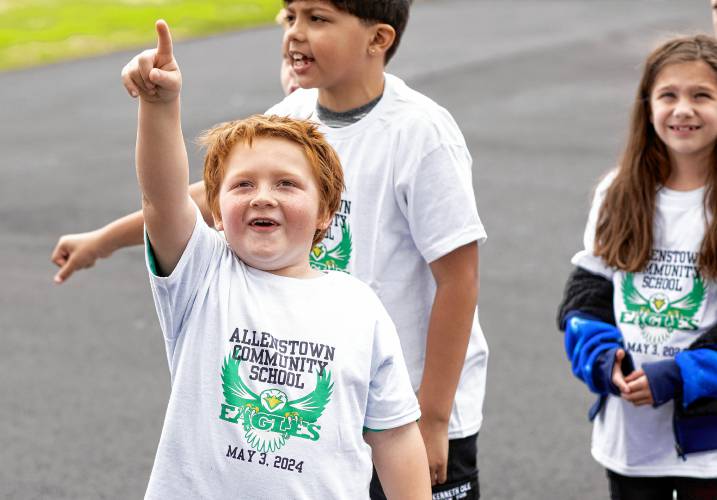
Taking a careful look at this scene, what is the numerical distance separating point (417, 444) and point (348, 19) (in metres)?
1.07

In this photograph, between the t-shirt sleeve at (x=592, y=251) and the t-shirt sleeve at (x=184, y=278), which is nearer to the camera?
the t-shirt sleeve at (x=184, y=278)

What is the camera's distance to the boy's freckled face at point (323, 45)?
2.92 meters

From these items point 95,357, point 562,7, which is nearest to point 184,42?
point 562,7

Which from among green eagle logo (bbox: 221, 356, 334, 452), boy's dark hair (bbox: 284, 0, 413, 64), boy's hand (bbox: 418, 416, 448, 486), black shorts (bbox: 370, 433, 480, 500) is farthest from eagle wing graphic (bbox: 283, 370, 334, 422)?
boy's dark hair (bbox: 284, 0, 413, 64)

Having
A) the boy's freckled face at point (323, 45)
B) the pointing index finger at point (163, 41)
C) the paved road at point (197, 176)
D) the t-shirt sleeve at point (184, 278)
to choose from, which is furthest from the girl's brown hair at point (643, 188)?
the pointing index finger at point (163, 41)

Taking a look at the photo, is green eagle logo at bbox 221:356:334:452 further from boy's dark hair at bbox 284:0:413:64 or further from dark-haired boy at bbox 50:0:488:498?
boy's dark hair at bbox 284:0:413:64

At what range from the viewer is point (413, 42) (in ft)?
51.8

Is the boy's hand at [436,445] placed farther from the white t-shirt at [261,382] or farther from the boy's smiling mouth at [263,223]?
the boy's smiling mouth at [263,223]

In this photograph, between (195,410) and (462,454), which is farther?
(462,454)

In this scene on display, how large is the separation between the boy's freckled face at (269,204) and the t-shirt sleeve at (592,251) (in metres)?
1.27

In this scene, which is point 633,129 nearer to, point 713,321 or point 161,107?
point 713,321

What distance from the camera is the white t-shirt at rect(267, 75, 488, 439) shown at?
9.41ft

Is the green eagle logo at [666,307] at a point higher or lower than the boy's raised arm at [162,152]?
lower

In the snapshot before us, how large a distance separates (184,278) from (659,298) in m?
1.45
